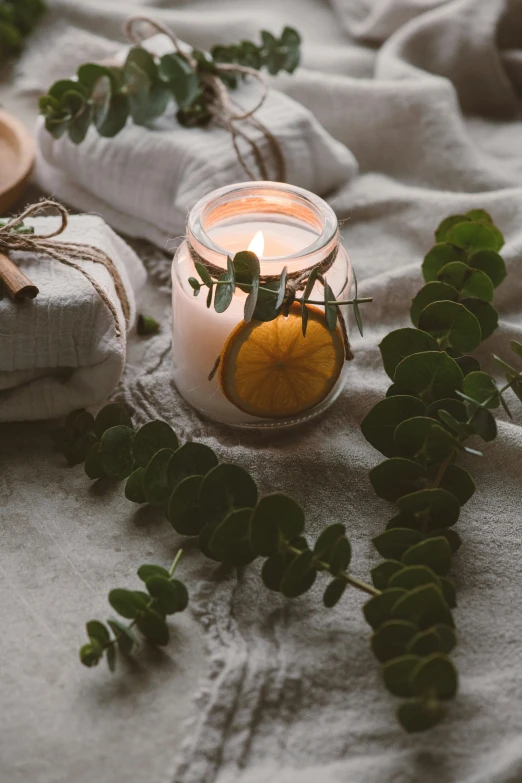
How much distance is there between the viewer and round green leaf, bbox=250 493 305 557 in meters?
0.49

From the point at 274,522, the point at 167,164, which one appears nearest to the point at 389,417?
the point at 274,522

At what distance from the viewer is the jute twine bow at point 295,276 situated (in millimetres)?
567

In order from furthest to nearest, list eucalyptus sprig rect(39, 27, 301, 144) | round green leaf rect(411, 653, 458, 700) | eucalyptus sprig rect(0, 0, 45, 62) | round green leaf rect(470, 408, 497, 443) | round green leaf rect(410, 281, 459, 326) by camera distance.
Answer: eucalyptus sprig rect(0, 0, 45, 62) → eucalyptus sprig rect(39, 27, 301, 144) → round green leaf rect(410, 281, 459, 326) → round green leaf rect(470, 408, 497, 443) → round green leaf rect(411, 653, 458, 700)

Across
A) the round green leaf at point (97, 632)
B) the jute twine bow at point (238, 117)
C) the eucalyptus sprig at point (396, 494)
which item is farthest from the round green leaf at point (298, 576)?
the jute twine bow at point (238, 117)

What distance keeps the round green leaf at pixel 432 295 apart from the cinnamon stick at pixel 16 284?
11.3 inches

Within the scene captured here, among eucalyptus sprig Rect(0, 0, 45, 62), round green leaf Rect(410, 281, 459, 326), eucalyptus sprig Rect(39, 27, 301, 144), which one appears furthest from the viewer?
eucalyptus sprig Rect(0, 0, 45, 62)

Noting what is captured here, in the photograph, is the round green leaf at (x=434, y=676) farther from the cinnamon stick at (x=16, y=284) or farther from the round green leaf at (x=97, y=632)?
the cinnamon stick at (x=16, y=284)

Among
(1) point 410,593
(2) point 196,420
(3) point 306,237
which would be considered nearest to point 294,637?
(1) point 410,593

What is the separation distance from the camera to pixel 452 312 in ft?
1.98

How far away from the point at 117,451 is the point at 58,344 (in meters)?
0.09

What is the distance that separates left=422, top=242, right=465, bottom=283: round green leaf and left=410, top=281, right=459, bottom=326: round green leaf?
4 cm

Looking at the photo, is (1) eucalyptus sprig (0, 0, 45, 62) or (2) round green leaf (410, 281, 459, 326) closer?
(2) round green leaf (410, 281, 459, 326)

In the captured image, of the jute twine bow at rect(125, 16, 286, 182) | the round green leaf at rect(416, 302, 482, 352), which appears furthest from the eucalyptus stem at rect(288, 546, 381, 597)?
the jute twine bow at rect(125, 16, 286, 182)

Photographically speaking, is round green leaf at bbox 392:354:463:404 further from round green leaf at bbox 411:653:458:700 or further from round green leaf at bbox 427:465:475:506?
round green leaf at bbox 411:653:458:700
